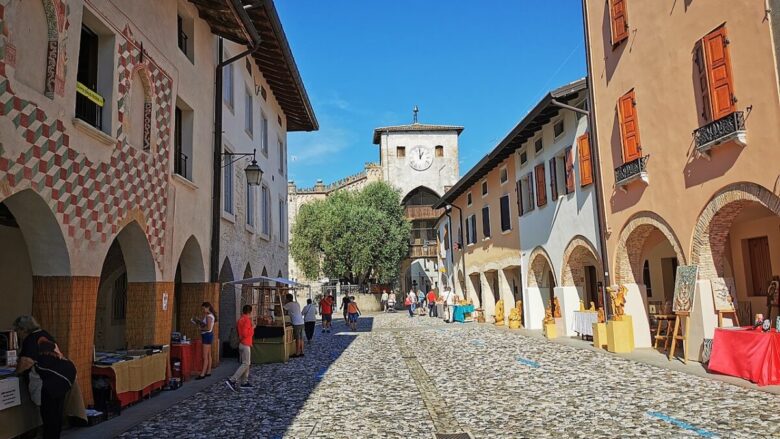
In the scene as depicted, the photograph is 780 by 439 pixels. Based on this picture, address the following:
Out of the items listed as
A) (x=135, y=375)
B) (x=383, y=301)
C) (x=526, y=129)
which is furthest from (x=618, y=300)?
(x=383, y=301)

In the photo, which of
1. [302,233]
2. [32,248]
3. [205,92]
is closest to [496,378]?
[32,248]

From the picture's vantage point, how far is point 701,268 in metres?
10.8

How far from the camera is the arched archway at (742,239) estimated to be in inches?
378

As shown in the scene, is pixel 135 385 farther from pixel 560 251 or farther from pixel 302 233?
pixel 302 233

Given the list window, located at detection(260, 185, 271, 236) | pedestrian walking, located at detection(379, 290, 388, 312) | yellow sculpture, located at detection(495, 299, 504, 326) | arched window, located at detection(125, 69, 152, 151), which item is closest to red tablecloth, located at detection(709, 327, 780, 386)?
arched window, located at detection(125, 69, 152, 151)

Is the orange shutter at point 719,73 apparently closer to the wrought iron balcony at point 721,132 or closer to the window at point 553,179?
the wrought iron balcony at point 721,132

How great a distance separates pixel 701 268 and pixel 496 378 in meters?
4.38

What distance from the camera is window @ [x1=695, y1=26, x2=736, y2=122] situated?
31.6ft

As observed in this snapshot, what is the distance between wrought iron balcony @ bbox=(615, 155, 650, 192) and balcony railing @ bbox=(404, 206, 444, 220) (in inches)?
1428

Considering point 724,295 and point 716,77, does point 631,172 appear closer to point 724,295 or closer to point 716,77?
point 716,77

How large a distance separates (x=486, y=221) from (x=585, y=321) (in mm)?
10593

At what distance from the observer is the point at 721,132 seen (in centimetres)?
966

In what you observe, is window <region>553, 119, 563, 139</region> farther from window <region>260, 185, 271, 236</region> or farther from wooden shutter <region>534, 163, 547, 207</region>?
window <region>260, 185, 271, 236</region>

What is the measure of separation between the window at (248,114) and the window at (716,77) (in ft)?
38.0
